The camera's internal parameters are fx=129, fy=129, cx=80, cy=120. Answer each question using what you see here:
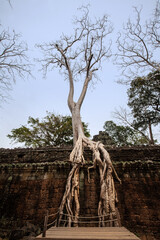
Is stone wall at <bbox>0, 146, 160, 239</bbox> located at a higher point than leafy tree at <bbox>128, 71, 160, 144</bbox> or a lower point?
lower

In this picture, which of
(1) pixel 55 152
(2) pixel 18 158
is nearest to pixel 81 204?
(1) pixel 55 152

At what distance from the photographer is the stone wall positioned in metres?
3.12

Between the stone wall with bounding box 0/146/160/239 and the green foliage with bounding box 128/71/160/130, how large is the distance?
752 centimetres

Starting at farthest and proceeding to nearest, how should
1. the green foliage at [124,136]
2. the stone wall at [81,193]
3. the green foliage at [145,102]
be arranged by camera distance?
the green foliage at [124,136] → the green foliage at [145,102] → the stone wall at [81,193]

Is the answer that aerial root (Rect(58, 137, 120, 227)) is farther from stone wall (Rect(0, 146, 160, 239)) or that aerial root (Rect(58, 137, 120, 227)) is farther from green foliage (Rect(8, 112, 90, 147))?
green foliage (Rect(8, 112, 90, 147))

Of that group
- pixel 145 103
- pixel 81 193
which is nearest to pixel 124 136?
pixel 145 103

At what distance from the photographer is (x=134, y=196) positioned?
133 inches

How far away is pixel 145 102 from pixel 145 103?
0.27 ft

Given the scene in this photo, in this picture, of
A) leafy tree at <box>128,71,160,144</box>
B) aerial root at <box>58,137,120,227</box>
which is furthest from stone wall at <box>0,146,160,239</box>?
leafy tree at <box>128,71,160,144</box>

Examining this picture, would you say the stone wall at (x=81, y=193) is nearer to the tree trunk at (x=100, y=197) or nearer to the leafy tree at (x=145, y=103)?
the tree trunk at (x=100, y=197)

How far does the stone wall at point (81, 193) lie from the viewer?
3125 mm

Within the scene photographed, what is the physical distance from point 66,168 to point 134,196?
1967mm

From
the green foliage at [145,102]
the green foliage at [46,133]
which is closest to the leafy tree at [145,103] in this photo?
the green foliage at [145,102]

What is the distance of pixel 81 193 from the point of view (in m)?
3.37
